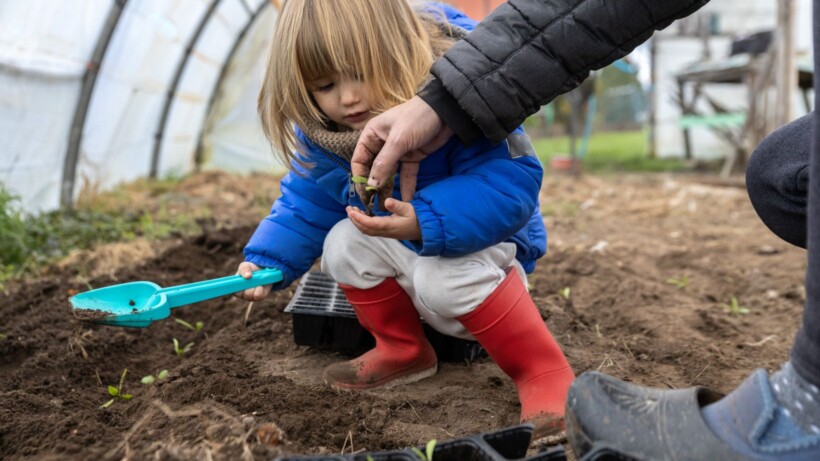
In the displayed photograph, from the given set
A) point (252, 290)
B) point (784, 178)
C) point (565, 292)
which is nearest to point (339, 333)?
point (252, 290)

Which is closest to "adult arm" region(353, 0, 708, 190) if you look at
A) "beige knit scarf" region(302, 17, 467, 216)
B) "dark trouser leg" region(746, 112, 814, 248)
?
"beige knit scarf" region(302, 17, 467, 216)

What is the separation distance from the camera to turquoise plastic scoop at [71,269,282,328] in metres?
1.73

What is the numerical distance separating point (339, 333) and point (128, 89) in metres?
3.84

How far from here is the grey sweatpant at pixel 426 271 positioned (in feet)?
5.61

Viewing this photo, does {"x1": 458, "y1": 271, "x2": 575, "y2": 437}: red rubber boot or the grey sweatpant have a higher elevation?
the grey sweatpant

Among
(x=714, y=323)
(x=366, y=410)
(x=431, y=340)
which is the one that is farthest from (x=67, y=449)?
(x=714, y=323)

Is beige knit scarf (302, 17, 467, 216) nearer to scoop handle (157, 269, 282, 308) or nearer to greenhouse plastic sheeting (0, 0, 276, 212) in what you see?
scoop handle (157, 269, 282, 308)

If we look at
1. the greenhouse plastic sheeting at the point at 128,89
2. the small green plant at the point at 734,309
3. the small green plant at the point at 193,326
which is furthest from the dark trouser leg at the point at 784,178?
the greenhouse plastic sheeting at the point at 128,89

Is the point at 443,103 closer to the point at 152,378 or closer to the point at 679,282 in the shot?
the point at 152,378

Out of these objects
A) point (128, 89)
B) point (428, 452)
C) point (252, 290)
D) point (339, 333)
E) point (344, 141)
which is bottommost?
point (339, 333)

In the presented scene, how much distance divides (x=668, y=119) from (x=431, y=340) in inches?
404

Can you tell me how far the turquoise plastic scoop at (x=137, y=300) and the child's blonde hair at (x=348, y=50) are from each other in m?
0.46

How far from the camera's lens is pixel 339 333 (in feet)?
7.05

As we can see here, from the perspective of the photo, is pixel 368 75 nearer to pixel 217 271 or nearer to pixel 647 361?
pixel 647 361
